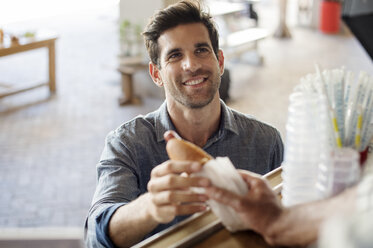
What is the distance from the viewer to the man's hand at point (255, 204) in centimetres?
97

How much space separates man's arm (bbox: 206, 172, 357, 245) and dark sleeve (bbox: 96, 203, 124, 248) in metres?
0.52

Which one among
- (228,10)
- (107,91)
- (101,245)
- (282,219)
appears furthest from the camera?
(228,10)

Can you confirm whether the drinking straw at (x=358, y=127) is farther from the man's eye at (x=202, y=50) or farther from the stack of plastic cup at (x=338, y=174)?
the man's eye at (x=202, y=50)

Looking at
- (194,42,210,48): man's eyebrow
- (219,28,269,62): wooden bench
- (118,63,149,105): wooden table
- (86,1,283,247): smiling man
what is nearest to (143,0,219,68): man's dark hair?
(86,1,283,247): smiling man

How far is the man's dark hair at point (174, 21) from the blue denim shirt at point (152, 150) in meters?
0.25

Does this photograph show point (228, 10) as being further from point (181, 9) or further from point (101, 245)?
point (101, 245)

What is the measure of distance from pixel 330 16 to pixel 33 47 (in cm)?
507

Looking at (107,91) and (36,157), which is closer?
(36,157)

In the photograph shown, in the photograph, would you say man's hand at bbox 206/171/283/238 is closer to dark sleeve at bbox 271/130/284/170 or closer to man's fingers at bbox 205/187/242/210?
man's fingers at bbox 205/187/242/210

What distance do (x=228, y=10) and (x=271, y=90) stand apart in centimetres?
119

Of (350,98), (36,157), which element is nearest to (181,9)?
(350,98)

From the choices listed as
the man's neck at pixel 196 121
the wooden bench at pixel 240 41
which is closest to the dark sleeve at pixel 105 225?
the man's neck at pixel 196 121

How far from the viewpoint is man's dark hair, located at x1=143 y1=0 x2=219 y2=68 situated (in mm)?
1868

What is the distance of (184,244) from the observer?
3.38 ft
